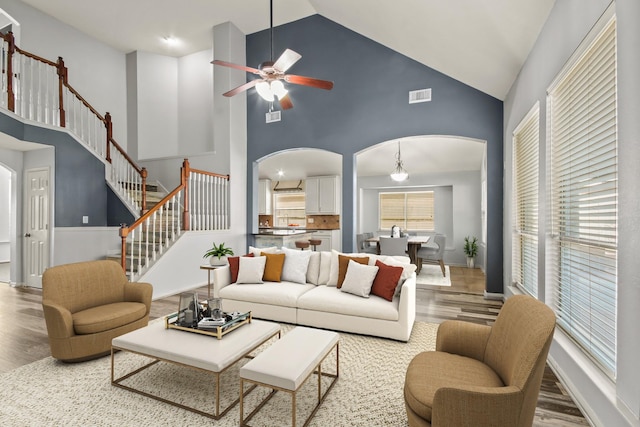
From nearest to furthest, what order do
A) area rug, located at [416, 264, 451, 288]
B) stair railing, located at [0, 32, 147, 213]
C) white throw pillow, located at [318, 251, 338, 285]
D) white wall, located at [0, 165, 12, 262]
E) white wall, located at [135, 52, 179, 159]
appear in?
white throw pillow, located at [318, 251, 338, 285], stair railing, located at [0, 32, 147, 213], area rug, located at [416, 264, 451, 288], white wall, located at [135, 52, 179, 159], white wall, located at [0, 165, 12, 262]

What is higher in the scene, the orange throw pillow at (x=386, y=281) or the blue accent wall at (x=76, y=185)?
the blue accent wall at (x=76, y=185)

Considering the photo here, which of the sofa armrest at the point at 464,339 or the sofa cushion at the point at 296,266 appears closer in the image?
the sofa armrest at the point at 464,339

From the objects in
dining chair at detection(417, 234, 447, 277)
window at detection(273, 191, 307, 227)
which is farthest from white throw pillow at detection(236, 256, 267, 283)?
window at detection(273, 191, 307, 227)

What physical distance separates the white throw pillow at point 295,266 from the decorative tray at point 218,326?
1475mm

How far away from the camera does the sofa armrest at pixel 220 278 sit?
163 inches

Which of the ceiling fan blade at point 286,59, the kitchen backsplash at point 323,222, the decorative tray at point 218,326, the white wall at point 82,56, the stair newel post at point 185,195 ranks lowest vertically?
the decorative tray at point 218,326

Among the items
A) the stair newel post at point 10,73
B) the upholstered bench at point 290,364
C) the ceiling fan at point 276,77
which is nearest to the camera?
the upholstered bench at point 290,364

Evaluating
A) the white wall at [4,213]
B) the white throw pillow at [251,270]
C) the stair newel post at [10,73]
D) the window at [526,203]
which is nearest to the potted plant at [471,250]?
the window at [526,203]

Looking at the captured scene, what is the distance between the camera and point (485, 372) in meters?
1.87

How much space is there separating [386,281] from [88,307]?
291 cm

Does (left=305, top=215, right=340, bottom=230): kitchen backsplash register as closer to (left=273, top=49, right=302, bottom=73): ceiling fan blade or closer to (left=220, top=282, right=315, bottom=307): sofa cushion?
(left=220, top=282, right=315, bottom=307): sofa cushion

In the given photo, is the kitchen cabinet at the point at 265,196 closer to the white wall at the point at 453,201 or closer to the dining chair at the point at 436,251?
the white wall at the point at 453,201

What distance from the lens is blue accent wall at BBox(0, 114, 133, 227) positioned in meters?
5.52

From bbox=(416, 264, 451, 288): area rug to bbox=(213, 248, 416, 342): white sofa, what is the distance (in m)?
2.51
